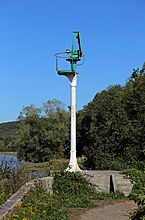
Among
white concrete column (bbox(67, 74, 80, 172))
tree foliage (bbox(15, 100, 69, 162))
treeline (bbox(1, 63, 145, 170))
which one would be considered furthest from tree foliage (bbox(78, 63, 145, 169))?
tree foliage (bbox(15, 100, 69, 162))

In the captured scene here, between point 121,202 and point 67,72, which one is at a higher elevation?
point 67,72

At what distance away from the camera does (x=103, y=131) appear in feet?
80.3

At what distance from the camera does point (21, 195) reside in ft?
29.5

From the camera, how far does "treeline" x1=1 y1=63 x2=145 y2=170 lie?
18.3m

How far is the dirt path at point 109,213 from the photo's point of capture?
9.27m

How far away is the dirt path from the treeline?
15.0 feet

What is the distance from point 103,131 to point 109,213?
14732 millimetres

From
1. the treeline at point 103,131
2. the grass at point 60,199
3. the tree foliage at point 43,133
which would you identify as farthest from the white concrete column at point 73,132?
the tree foliage at point 43,133

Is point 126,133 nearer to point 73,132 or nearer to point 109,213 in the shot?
point 73,132

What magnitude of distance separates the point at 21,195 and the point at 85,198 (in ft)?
9.61

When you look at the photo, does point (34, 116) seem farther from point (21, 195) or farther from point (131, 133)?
point (21, 195)

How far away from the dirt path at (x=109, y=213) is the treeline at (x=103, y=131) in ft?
15.0

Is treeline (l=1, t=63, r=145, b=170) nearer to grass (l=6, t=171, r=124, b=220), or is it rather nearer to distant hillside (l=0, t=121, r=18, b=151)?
distant hillside (l=0, t=121, r=18, b=151)

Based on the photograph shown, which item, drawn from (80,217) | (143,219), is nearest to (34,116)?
(80,217)
